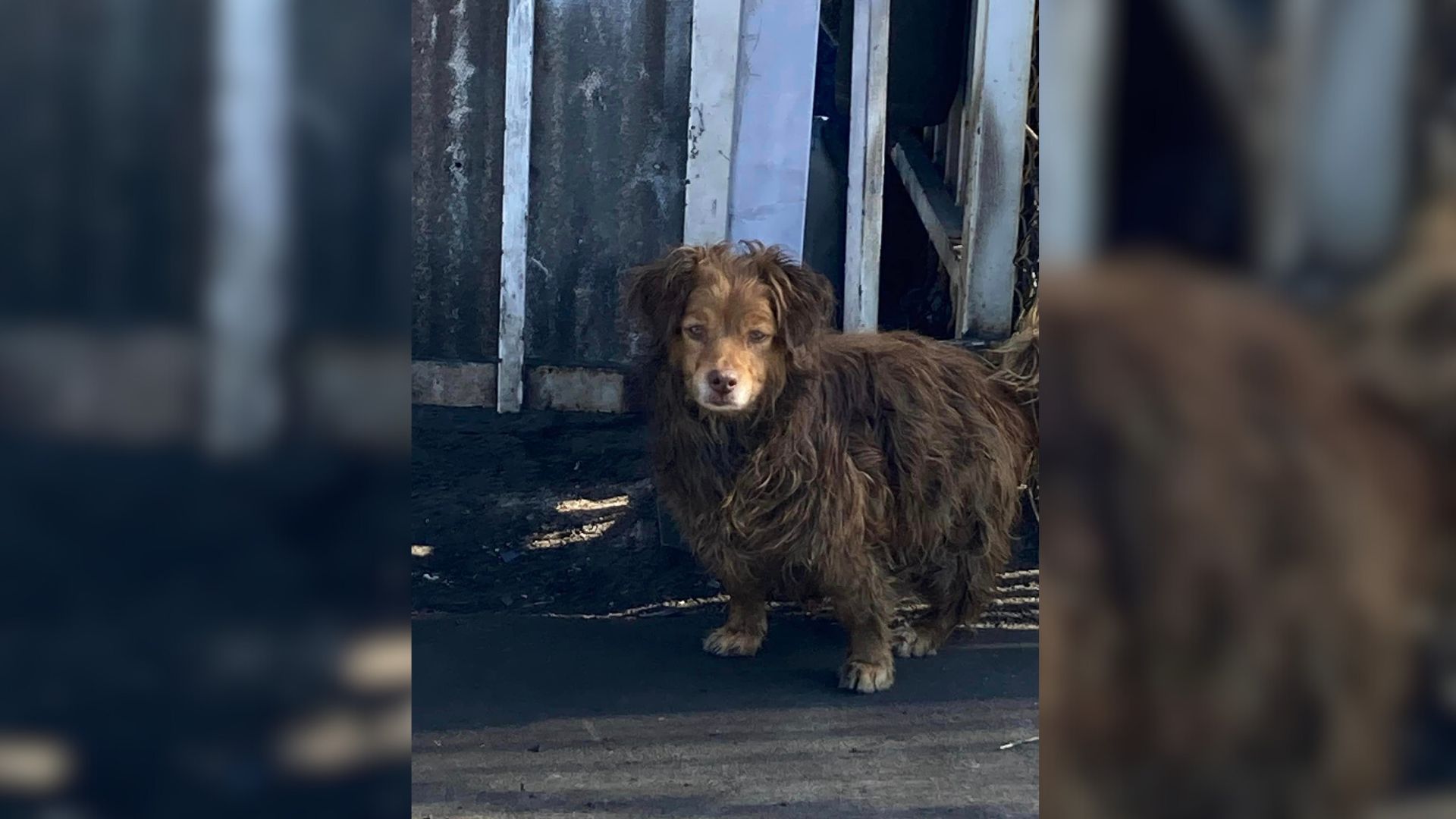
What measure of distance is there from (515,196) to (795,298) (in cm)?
160

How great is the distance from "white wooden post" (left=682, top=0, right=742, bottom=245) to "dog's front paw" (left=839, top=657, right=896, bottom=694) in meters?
1.89

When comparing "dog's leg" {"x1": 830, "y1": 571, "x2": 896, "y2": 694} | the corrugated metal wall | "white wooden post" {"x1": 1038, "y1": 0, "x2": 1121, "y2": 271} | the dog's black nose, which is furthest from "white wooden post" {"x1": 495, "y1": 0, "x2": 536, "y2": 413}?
"white wooden post" {"x1": 1038, "y1": 0, "x2": 1121, "y2": 271}

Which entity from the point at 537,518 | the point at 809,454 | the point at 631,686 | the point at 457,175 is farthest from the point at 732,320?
the point at 537,518

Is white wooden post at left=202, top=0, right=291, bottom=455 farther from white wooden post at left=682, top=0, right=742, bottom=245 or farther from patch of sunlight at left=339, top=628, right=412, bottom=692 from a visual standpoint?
white wooden post at left=682, top=0, right=742, bottom=245

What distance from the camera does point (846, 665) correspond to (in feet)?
14.0

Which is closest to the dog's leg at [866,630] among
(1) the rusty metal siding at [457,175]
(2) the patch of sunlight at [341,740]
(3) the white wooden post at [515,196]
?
(3) the white wooden post at [515,196]

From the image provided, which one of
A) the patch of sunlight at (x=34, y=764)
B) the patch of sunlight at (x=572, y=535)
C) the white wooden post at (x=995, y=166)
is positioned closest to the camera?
the patch of sunlight at (x=34, y=764)

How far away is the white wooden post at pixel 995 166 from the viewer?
5.14 meters

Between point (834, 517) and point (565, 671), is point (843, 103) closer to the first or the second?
point (834, 517)

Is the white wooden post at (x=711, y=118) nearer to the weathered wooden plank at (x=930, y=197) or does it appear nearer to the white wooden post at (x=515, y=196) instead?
the white wooden post at (x=515, y=196)

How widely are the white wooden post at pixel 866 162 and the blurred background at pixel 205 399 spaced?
4.76 meters

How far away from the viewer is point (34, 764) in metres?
0.79

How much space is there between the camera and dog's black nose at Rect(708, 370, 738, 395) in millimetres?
3967

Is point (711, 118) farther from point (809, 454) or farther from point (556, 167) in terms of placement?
point (809, 454)
